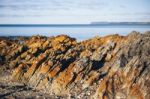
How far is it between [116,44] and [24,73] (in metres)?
9.35

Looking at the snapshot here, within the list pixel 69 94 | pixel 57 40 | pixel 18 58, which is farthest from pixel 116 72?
pixel 57 40

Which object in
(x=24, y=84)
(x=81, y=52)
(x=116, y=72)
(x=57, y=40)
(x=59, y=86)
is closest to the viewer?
(x=116, y=72)

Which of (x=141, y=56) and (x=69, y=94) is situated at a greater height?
(x=141, y=56)

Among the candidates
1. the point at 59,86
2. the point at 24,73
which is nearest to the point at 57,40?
the point at 24,73

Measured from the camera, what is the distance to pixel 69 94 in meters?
25.7

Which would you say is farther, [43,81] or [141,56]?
[43,81]

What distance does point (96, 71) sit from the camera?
92.7 feet

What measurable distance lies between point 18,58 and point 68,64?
9918mm

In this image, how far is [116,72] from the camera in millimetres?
25172

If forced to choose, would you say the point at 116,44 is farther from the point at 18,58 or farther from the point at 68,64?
the point at 18,58

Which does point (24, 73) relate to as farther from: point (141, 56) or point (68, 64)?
point (141, 56)

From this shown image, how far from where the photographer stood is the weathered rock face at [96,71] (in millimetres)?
22891

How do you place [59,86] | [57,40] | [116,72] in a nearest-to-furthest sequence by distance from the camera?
1. [116,72]
2. [59,86]
3. [57,40]

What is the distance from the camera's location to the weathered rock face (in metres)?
22.9
